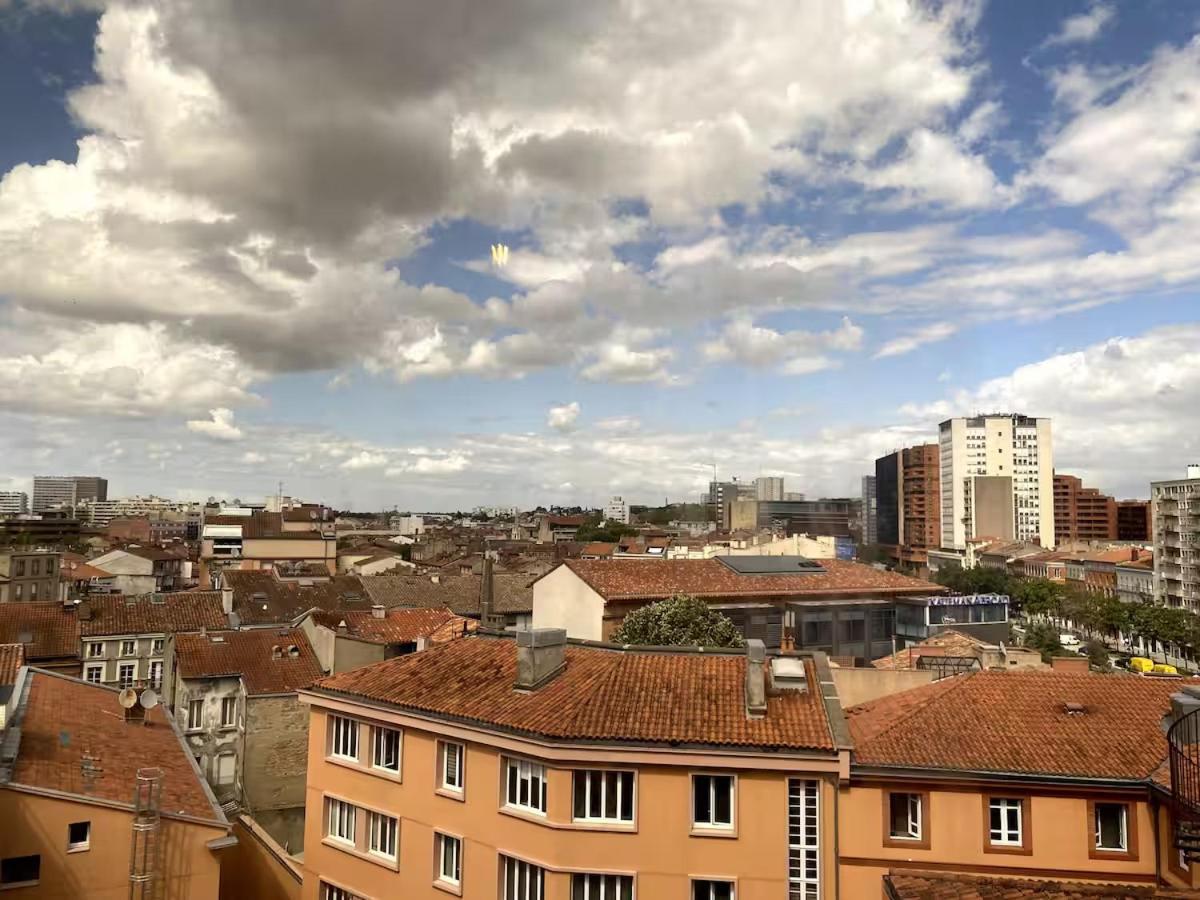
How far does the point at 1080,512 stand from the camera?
188250 millimetres

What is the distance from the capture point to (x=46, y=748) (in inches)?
847

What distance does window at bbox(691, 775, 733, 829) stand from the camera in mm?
17453

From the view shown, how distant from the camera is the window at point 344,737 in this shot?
2180cm

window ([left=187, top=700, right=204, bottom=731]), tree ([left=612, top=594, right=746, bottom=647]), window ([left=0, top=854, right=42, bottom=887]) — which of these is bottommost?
window ([left=187, top=700, right=204, bottom=731])

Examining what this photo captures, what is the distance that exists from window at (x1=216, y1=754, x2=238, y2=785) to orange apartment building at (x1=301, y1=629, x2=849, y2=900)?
56.1ft

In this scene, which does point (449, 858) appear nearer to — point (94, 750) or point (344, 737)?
point (344, 737)

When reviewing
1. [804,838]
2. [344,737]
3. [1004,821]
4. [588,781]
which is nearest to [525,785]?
[588,781]

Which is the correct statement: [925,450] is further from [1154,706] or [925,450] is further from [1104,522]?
[1154,706]

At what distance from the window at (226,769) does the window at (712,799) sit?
27.2 metres

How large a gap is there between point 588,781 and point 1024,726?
9.85m

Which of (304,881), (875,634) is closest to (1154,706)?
(304,881)

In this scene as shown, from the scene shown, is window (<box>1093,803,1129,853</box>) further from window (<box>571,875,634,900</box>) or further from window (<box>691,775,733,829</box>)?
window (<box>571,875,634,900</box>)

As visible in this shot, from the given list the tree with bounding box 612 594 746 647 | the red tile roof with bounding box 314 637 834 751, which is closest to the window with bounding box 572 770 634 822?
the red tile roof with bounding box 314 637 834 751

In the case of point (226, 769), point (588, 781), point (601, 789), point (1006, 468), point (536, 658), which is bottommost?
point (226, 769)
